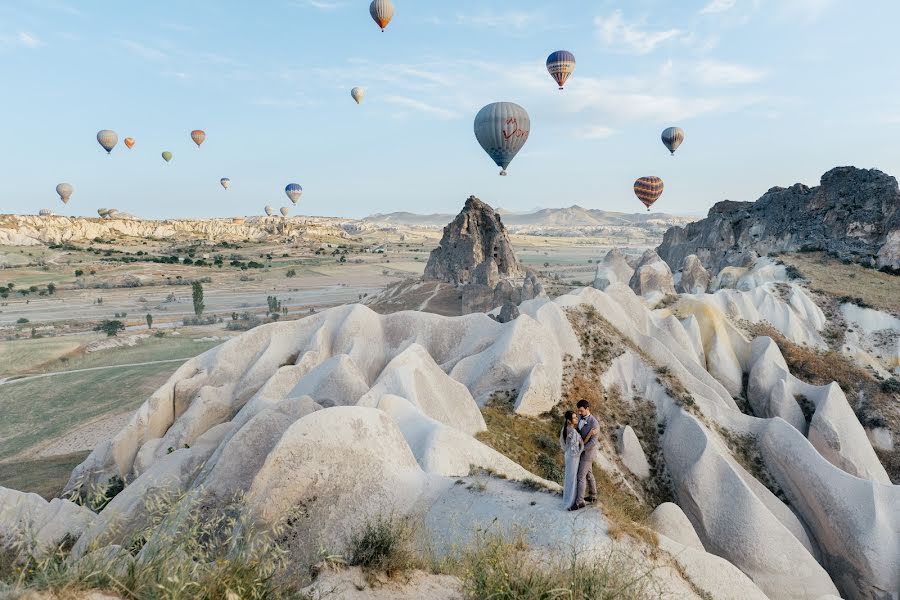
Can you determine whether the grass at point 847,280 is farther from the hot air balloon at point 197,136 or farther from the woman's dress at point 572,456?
the hot air balloon at point 197,136

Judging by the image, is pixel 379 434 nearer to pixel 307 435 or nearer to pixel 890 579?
pixel 307 435

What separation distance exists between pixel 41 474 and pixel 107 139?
10764cm

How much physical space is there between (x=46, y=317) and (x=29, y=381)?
36538 millimetres

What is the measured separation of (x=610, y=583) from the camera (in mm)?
6852

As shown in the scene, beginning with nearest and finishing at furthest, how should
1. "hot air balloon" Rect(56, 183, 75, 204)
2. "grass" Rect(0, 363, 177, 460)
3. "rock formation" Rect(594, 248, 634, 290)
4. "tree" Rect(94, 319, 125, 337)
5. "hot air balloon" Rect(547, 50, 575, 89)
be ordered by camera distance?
"grass" Rect(0, 363, 177, 460) < "rock formation" Rect(594, 248, 634, 290) < "tree" Rect(94, 319, 125, 337) < "hot air balloon" Rect(547, 50, 575, 89) < "hot air balloon" Rect(56, 183, 75, 204)

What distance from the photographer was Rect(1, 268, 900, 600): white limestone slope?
1298 cm

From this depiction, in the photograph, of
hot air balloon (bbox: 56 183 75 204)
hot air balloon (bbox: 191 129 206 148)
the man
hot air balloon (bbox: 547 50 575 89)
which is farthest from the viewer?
hot air balloon (bbox: 56 183 75 204)

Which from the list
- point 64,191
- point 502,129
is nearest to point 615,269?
point 502,129

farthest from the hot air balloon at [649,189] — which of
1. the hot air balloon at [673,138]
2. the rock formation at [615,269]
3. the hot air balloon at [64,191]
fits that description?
the hot air balloon at [64,191]

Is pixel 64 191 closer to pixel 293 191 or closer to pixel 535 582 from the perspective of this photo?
pixel 293 191

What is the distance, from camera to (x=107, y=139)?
114 meters

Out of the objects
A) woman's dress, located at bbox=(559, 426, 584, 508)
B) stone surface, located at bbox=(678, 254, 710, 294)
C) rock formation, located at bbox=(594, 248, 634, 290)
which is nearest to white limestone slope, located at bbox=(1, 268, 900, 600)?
woman's dress, located at bbox=(559, 426, 584, 508)

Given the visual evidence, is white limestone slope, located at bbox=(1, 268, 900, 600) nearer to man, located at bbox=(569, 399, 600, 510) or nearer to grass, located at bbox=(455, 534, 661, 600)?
man, located at bbox=(569, 399, 600, 510)

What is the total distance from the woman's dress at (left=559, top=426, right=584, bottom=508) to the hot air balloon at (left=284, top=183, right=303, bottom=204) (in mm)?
151678
